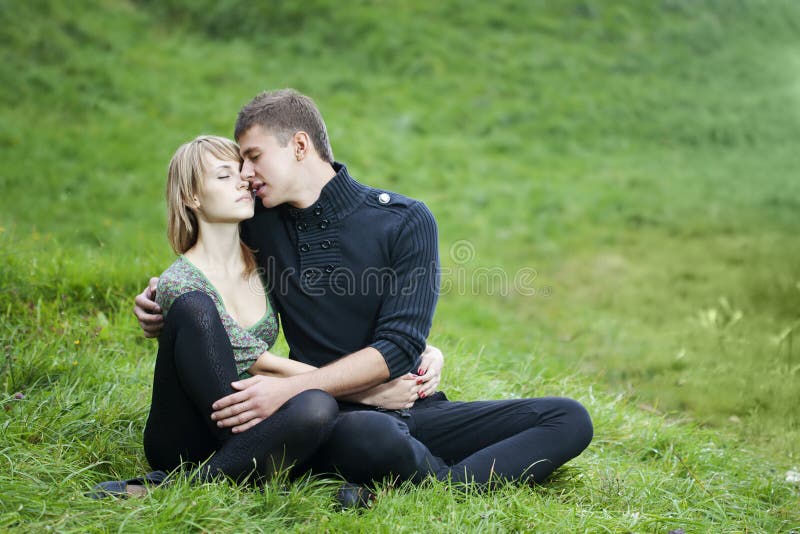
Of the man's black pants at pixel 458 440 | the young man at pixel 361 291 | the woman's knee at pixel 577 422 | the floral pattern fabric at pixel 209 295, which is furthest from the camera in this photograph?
the woman's knee at pixel 577 422

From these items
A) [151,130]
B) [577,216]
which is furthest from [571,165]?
[151,130]

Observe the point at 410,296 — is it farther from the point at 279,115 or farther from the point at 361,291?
the point at 279,115

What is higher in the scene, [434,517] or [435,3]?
[435,3]

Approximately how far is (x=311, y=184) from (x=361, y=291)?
51 centimetres

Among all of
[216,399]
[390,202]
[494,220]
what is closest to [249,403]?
[216,399]

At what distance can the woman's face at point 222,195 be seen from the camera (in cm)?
331

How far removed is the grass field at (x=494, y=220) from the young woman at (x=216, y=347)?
222mm

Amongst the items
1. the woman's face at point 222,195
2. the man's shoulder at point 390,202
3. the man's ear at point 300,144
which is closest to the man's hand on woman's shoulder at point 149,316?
the woman's face at point 222,195

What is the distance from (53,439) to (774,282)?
6767mm

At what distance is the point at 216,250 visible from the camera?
11.2 feet

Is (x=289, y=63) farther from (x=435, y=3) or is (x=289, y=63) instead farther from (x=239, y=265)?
(x=239, y=265)

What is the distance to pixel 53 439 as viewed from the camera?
3.56 m

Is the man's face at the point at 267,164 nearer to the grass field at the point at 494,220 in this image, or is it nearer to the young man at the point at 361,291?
the young man at the point at 361,291

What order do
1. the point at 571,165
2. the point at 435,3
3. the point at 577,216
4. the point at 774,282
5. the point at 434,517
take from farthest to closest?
the point at 435,3
the point at 571,165
the point at 577,216
the point at 774,282
the point at 434,517
